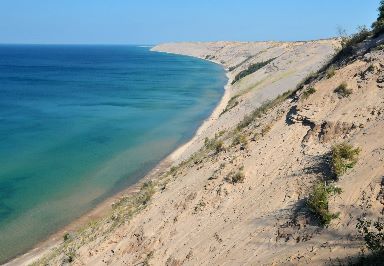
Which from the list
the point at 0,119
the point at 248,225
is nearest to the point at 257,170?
the point at 248,225

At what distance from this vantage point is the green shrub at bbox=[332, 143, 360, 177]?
12695 millimetres

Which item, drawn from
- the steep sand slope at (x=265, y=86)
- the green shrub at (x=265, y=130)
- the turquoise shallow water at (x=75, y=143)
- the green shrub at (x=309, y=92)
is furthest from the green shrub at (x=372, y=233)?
the steep sand slope at (x=265, y=86)

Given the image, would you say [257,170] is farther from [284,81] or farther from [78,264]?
[284,81]

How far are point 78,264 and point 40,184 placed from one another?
14.3 meters

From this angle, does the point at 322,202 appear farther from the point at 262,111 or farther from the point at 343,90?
the point at 262,111

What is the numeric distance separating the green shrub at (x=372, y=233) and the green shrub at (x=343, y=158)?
7.98ft

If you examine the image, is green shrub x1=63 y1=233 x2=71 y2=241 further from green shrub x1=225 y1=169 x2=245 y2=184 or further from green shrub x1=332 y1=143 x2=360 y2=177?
green shrub x1=332 y1=143 x2=360 y2=177

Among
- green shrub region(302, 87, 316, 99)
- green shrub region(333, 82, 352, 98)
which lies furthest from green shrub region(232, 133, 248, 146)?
green shrub region(333, 82, 352, 98)

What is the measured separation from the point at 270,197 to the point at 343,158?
262 centimetres

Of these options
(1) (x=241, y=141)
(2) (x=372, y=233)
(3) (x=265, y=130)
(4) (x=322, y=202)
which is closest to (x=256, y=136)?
(3) (x=265, y=130)

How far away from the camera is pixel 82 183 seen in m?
28.5

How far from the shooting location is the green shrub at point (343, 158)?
12695 mm

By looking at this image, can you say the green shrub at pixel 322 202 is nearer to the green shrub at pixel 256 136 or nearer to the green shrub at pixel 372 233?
the green shrub at pixel 372 233

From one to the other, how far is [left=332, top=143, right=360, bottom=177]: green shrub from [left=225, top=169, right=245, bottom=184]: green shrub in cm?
358
